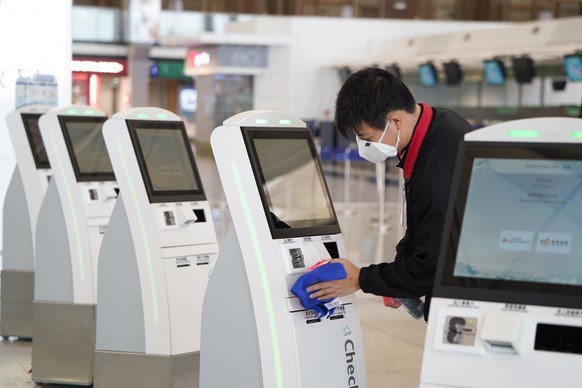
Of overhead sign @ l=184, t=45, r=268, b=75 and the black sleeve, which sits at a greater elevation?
the black sleeve

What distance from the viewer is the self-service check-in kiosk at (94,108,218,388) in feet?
14.9

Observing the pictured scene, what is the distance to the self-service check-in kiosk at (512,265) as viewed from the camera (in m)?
2.29

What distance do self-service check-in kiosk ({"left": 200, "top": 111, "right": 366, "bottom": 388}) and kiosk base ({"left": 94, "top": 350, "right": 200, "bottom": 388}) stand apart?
98 centimetres

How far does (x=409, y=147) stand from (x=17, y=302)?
409cm

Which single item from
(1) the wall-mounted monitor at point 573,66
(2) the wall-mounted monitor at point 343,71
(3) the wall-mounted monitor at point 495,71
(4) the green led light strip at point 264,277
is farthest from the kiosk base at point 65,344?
(2) the wall-mounted monitor at point 343,71

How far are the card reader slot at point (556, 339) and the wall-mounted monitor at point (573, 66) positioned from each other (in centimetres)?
1357

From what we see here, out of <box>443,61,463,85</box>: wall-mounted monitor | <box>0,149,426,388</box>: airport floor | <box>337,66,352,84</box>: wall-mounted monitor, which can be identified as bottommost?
<box>0,149,426,388</box>: airport floor

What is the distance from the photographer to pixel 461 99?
2031cm

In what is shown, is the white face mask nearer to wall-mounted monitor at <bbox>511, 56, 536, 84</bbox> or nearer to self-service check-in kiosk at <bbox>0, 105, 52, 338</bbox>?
self-service check-in kiosk at <bbox>0, 105, 52, 338</bbox>

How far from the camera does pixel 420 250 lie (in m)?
2.91

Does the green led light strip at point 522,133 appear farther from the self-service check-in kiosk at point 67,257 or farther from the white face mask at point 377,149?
the self-service check-in kiosk at point 67,257

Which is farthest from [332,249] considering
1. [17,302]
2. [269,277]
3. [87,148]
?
[17,302]

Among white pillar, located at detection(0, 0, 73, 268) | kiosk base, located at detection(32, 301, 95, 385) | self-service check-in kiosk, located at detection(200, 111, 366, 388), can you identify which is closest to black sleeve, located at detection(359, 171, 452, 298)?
self-service check-in kiosk, located at detection(200, 111, 366, 388)

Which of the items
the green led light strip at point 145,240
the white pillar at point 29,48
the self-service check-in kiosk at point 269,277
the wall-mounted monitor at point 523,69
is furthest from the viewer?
the wall-mounted monitor at point 523,69
